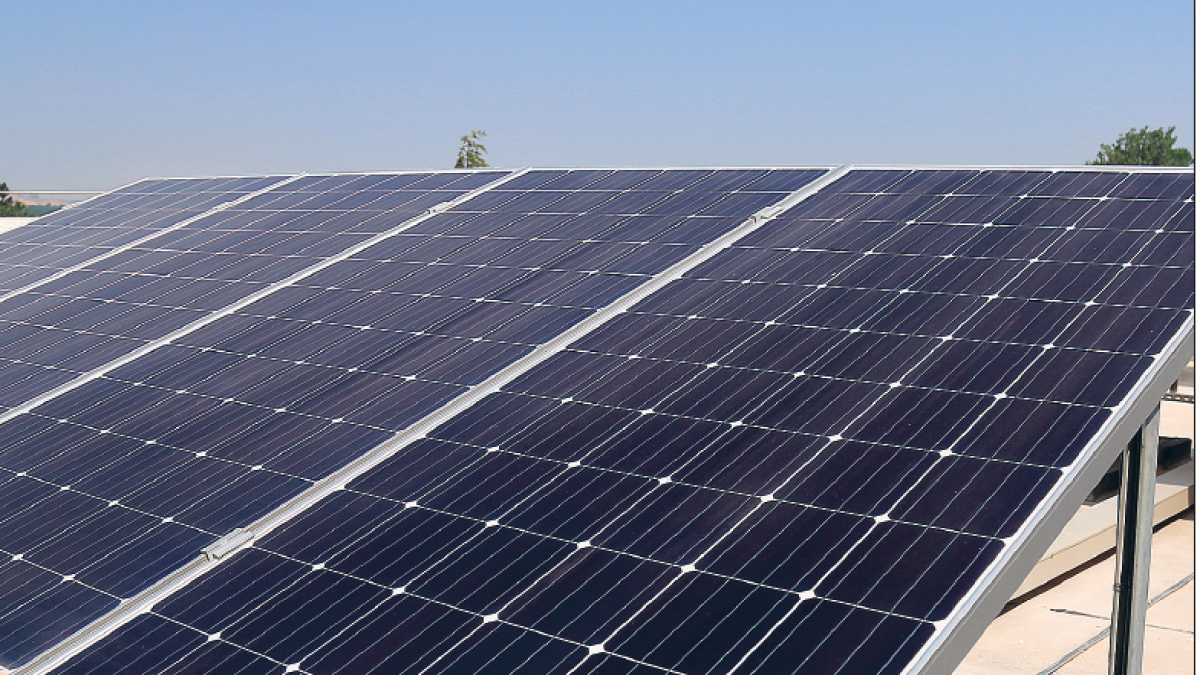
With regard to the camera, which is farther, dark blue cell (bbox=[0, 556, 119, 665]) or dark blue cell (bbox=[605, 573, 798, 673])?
dark blue cell (bbox=[0, 556, 119, 665])

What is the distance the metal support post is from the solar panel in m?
4.83

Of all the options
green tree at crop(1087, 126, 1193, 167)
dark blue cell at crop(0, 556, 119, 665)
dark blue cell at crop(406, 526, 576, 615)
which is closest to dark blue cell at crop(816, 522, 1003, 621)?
dark blue cell at crop(406, 526, 576, 615)

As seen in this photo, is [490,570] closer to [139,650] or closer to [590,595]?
[590,595]

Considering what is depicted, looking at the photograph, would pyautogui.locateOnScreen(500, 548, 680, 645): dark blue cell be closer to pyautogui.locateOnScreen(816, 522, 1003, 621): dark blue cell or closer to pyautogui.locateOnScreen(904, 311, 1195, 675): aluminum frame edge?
pyautogui.locateOnScreen(816, 522, 1003, 621): dark blue cell

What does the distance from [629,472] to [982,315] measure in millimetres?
3284

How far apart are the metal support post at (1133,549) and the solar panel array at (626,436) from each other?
3.18 ft

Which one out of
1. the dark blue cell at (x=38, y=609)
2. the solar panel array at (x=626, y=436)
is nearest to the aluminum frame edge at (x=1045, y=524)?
the solar panel array at (x=626, y=436)

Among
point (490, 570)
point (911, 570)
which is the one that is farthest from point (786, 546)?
point (490, 570)

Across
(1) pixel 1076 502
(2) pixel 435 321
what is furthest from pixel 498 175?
(1) pixel 1076 502

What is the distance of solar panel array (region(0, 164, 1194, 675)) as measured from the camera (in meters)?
6.06

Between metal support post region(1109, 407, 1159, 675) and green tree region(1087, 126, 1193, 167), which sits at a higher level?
metal support post region(1109, 407, 1159, 675)

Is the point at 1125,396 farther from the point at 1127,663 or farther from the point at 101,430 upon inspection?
the point at 101,430

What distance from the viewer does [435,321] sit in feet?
36.2

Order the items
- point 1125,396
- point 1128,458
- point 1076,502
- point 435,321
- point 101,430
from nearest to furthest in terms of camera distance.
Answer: point 1076,502 < point 1125,396 < point 1128,458 < point 101,430 < point 435,321
